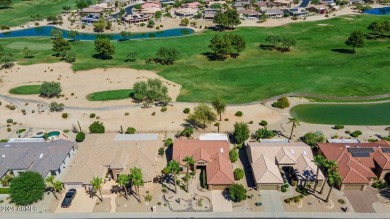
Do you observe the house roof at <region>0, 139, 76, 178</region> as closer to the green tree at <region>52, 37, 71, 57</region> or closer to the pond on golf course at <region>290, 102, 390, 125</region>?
the pond on golf course at <region>290, 102, 390, 125</region>

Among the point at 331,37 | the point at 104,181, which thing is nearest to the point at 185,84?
the point at 104,181

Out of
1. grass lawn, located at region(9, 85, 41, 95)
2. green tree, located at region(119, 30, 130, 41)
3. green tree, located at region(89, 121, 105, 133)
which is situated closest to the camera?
green tree, located at region(89, 121, 105, 133)

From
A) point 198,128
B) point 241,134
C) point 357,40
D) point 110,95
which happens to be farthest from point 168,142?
point 357,40

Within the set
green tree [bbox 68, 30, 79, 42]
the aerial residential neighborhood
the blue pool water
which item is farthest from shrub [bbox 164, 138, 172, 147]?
green tree [bbox 68, 30, 79, 42]

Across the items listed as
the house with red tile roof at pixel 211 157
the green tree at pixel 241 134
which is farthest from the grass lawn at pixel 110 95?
the green tree at pixel 241 134

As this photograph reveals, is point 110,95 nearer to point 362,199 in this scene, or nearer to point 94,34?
point 362,199

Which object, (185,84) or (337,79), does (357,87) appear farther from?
(185,84)
